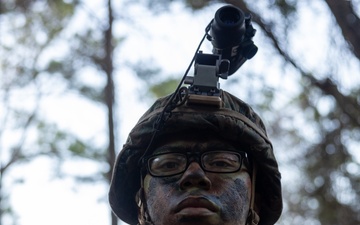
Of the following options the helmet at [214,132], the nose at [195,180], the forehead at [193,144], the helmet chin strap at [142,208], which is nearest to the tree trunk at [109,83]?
the helmet at [214,132]

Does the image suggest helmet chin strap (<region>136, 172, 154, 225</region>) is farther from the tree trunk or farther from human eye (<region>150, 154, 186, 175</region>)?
the tree trunk

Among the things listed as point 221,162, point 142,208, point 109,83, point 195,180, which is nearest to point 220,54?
point 221,162

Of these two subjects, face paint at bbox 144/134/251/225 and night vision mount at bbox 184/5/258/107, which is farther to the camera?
night vision mount at bbox 184/5/258/107

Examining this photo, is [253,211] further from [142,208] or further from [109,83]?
[109,83]

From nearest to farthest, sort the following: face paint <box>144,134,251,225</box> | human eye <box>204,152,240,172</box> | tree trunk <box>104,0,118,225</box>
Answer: face paint <box>144,134,251,225</box>, human eye <box>204,152,240,172</box>, tree trunk <box>104,0,118,225</box>

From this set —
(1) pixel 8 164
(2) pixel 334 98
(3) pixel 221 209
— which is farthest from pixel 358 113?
(1) pixel 8 164

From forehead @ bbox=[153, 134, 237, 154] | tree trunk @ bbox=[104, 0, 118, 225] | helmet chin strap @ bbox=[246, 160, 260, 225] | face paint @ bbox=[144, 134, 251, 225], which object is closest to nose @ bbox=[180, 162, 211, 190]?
face paint @ bbox=[144, 134, 251, 225]

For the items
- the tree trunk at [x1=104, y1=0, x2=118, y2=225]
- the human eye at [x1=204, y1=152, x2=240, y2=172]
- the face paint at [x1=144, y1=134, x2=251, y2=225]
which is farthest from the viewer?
the tree trunk at [x1=104, y1=0, x2=118, y2=225]

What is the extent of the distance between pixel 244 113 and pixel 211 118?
21cm

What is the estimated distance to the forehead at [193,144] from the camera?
10.1 feet

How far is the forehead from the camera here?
10.1ft

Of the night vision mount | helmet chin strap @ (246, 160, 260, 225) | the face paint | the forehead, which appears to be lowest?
helmet chin strap @ (246, 160, 260, 225)

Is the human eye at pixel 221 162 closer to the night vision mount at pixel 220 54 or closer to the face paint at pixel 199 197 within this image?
the face paint at pixel 199 197

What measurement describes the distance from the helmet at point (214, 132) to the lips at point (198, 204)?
315 millimetres
